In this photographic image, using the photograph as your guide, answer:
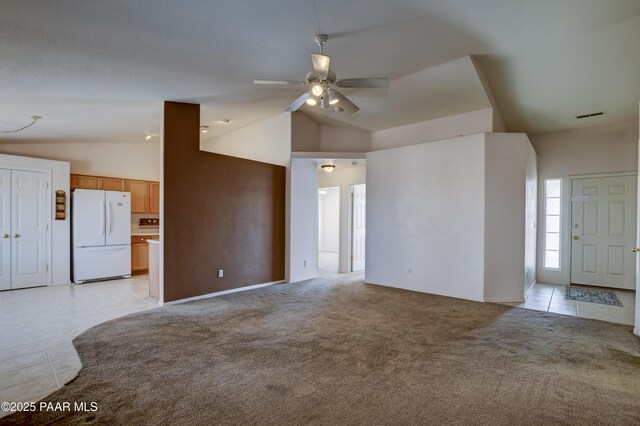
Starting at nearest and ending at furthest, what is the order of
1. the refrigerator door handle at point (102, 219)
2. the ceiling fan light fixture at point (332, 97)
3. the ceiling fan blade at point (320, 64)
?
the ceiling fan blade at point (320, 64) → the ceiling fan light fixture at point (332, 97) → the refrigerator door handle at point (102, 219)

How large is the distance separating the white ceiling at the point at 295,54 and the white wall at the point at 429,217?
922mm

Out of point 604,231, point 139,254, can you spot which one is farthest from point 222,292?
point 604,231

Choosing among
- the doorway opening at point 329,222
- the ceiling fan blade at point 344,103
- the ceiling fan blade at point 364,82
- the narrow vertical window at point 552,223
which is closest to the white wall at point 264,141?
the ceiling fan blade at point 344,103

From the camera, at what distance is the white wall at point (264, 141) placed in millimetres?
6375

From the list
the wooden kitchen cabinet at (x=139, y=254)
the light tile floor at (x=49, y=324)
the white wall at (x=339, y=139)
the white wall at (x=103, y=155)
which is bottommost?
the light tile floor at (x=49, y=324)

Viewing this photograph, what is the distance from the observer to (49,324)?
3898 millimetres

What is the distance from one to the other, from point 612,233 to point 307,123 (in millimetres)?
6176

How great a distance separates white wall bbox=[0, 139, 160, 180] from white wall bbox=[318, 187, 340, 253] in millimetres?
6430

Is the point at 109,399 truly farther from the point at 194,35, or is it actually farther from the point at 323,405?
the point at 194,35

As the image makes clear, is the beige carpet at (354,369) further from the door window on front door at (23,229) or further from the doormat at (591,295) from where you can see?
the door window on front door at (23,229)

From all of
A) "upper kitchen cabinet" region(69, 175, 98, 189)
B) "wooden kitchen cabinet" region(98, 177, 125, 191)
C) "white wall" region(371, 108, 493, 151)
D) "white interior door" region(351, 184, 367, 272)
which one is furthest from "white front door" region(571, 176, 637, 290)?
"upper kitchen cabinet" region(69, 175, 98, 189)

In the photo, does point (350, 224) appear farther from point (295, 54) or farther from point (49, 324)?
point (49, 324)

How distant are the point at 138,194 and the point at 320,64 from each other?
6.21 meters

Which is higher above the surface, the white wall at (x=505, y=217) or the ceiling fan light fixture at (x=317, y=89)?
the ceiling fan light fixture at (x=317, y=89)
